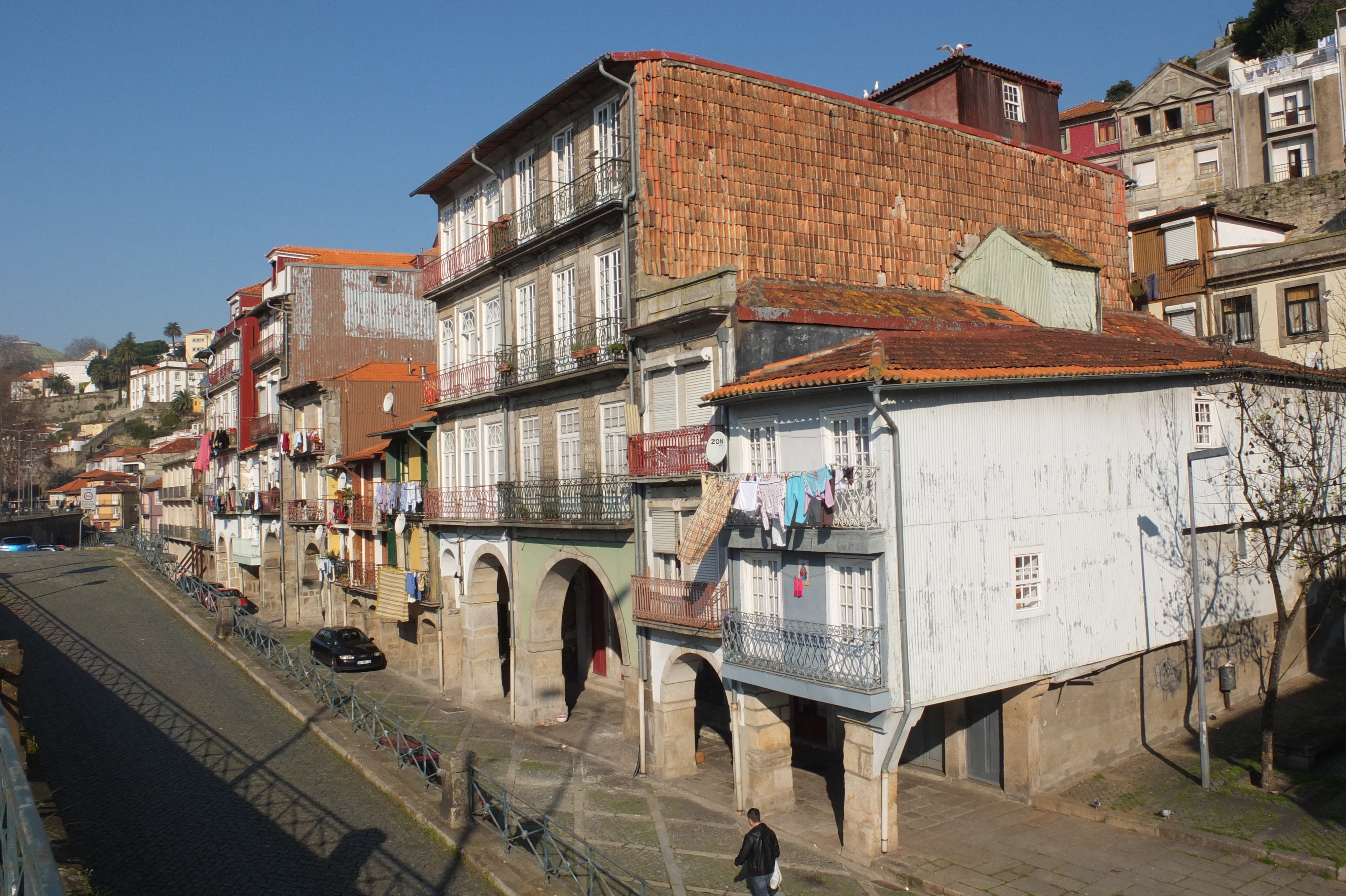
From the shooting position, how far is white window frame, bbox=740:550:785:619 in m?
18.5

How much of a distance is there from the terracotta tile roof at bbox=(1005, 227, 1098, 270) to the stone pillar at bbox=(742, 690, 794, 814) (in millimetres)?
13697

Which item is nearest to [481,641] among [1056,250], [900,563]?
[900,563]

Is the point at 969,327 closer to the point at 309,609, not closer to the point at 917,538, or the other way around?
the point at 917,538

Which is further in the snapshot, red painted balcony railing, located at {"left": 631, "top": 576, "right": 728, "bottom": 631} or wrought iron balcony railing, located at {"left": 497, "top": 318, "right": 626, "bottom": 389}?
wrought iron balcony railing, located at {"left": 497, "top": 318, "right": 626, "bottom": 389}

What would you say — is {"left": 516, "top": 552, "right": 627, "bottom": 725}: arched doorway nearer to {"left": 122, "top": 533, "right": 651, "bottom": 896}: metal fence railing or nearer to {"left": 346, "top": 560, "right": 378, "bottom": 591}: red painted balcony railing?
{"left": 122, "top": 533, "right": 651, "bottom": 896}: metal fence railing

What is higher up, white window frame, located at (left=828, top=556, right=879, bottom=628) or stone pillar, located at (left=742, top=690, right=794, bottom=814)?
white window frame, located at (left=828, top=556, right=879, bottom=628)

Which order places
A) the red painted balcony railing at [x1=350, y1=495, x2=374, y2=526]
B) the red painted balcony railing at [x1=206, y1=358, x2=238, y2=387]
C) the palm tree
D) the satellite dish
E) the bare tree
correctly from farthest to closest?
the palm tree < the red painted balcony railing at [x1=206, y1=358, x2=238, y2=387] < the red painted balcony railing at [x1=350, y1=495, x2=374, y2=526] < the satellite dish < the bare tree

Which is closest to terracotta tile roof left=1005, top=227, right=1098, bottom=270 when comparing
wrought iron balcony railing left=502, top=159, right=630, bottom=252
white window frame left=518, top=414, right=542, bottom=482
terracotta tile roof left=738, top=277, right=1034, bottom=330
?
terracotta tile roof left=738, top=277, right=1034, bottom=330

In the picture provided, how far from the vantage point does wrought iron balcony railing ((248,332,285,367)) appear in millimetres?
49062

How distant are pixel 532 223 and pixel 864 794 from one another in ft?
57.0

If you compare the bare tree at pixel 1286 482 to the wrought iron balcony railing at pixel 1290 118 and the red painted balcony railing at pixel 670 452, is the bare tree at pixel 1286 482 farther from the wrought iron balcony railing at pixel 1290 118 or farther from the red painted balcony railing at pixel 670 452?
the wrought iron balcony railing at pixel 1290 118

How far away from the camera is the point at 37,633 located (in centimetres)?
3725

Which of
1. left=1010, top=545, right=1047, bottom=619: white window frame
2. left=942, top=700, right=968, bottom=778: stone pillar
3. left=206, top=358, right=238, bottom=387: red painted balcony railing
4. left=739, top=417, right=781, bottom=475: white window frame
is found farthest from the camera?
left=206, top=358, right=238, bottom=387: red painted balcony railing

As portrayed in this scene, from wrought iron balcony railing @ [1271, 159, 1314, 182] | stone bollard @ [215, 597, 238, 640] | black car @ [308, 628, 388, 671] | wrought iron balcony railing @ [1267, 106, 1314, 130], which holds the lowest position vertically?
black car @ [308, 628, 388, 671]
